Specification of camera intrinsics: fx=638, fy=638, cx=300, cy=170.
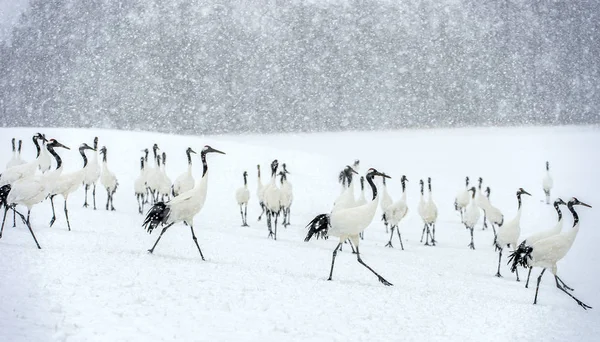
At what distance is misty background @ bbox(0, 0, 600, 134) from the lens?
5788 centimetres

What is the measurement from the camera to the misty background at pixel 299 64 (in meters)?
57.9

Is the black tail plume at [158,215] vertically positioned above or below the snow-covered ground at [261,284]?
above

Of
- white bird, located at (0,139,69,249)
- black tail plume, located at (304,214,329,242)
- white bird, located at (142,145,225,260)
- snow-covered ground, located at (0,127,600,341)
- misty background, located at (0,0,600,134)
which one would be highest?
misty background, located at (0,0,600,134)

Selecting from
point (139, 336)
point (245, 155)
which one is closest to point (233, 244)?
point (139, 336)

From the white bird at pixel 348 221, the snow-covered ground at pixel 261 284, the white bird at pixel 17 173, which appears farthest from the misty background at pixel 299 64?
the white bird at pixel 348 221

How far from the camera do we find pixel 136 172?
871 inches

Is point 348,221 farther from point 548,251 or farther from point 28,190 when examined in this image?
point 28,190

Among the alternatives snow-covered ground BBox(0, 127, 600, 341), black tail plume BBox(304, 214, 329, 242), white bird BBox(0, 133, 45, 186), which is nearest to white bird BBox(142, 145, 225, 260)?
snow-covered ground BBox(0, 127, 600, 341)

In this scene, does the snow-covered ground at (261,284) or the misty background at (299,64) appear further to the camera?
the misty background at (299,64)

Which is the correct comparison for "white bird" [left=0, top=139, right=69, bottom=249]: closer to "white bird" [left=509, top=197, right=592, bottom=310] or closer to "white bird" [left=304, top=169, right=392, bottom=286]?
"white bird" [left=304, top=169, right=392, bottom=286]

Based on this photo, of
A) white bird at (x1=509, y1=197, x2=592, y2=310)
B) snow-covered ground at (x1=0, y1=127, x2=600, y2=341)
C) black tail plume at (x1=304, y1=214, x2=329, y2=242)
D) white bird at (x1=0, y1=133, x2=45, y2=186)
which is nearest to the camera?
snow-covered ground at (x1=0, y1=127, x2=600, y2=341)

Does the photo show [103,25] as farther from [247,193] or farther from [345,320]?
[345,320]

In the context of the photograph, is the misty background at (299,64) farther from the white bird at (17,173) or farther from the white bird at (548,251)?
the white bird at (548,251)

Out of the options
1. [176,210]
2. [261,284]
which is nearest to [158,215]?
[176,210]
